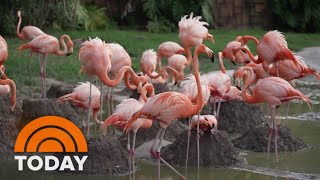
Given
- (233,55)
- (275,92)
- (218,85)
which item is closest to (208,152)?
(275,92)

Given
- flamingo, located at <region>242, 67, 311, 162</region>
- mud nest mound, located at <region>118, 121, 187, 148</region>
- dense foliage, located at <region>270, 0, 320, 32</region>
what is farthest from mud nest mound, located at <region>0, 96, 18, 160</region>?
dense foliage, located at <region>270, 0, 320, 32</region>

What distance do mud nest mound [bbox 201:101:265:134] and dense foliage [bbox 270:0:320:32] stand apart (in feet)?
36.0

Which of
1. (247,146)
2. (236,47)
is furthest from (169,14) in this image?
(247,146)

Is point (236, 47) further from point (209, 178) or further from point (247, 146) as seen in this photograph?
point (209, 178)

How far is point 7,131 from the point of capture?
24.9 ft

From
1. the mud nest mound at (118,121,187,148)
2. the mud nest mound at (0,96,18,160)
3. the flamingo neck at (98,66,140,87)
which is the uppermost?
the flamingo neck at (98,66,140,87)

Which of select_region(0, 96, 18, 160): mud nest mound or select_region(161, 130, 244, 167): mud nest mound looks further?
select_region(0, 96, 18, 160): mud nest mound

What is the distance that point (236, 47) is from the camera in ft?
29.7

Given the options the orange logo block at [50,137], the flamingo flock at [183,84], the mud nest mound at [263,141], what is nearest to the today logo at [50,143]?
the orange logo block at [50,137]

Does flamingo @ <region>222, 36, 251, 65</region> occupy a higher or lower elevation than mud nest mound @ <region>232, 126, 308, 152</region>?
higher

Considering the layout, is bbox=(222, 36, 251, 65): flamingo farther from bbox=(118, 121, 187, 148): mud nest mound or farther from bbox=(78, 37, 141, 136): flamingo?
A: bbox=(78, 37, 141, 136): flamingo

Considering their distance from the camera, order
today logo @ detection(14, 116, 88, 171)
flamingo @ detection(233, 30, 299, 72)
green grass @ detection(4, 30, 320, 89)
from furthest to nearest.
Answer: green grass @ detection(4, 30, 320, 89) < flamingo @ detection(233, 30, 299, 72) < today logo @ detection(14, 116, 88, 171)

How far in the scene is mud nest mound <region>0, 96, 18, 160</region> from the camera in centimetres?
730

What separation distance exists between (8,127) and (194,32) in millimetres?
2168
